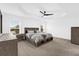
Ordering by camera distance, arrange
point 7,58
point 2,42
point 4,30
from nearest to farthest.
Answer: point 7,58 → point 2,42 → point 4,30

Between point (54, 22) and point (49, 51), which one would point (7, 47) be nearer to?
point (49, 51)

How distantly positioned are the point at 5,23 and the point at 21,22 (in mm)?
1318

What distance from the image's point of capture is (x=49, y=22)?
789cm

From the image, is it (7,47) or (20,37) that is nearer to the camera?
(7,47)

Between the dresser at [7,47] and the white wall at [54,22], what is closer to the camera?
the dresser at [7,47]

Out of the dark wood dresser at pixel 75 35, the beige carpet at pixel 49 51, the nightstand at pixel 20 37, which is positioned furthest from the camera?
the nightstand at pixel 20 37

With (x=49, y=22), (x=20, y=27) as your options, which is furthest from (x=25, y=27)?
(x=49, y=22)

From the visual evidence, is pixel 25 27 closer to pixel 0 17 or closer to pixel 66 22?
pixel 0 17

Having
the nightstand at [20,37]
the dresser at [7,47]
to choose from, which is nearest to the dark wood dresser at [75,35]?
the nightstand at [20,37]

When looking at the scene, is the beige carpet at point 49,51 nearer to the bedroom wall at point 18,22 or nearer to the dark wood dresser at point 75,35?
the dark wood dresser at point 75,35

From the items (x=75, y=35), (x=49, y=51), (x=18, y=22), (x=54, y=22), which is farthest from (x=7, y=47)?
(x=54, y=22)

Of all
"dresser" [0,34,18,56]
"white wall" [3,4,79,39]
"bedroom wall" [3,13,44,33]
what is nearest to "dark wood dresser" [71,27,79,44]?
"white wall" [3,4,79,39]

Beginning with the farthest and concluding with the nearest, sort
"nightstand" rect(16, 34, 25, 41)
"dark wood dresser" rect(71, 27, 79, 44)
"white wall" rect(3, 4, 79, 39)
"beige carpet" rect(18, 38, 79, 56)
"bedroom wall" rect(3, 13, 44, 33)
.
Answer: "bedroom wall" rect(3, 13, 44, 33) < "nightstand" rect(16, 34, 25, 41) < "white wall" rect(3, 4, 79, 39) < "dark wood dresser" rect(71, 27, 79, 44) < "beige carpet" rect(18, 38, 79, 56)

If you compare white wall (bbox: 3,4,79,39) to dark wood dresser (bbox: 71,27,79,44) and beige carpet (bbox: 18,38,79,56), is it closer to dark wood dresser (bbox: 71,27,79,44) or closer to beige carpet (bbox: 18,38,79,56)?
dark wood dresser (bbox: 71,27,79,44)
